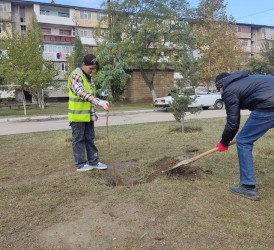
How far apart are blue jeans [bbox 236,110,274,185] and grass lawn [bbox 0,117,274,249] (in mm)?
310

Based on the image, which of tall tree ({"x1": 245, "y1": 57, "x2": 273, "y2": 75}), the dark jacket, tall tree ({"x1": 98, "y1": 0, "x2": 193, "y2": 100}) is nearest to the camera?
the dark jacket

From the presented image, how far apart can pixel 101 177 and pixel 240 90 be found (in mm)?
2319

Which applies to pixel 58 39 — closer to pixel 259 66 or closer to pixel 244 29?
pixel 259 66

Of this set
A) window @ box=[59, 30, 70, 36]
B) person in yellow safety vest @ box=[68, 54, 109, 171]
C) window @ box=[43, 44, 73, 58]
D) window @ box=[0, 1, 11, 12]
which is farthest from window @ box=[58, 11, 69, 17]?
person in yellow safety vest @ box=[68, 54, 109, 171]

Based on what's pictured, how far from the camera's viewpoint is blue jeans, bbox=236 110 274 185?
3.15 meters

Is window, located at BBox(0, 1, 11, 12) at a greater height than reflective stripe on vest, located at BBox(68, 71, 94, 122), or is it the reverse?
window, located at BBox(0, 1, 11, 12)

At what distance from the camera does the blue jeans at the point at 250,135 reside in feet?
10.3

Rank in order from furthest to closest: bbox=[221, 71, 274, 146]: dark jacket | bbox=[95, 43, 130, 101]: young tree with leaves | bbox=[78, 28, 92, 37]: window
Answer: bbox=[78, 28, 92, 37]: window, bbox=[95, 43, 130, 101]: young tree with leaves, bbox=[221, 71, 274, 146]: dark jacket

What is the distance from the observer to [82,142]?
451 cm

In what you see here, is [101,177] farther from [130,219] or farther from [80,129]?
[130,219]

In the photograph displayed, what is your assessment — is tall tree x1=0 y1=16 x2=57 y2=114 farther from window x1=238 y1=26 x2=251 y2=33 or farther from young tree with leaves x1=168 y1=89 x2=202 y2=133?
window x1=238 y1=26 x2=251 y2=33

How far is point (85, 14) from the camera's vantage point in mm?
43000

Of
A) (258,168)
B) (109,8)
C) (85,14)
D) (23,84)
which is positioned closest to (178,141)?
(258,168)

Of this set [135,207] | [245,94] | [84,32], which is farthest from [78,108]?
[84,32]
